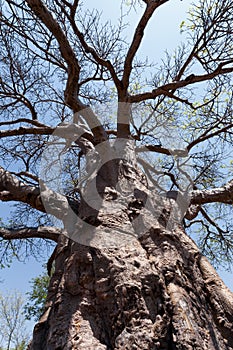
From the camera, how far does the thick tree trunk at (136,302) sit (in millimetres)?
1753

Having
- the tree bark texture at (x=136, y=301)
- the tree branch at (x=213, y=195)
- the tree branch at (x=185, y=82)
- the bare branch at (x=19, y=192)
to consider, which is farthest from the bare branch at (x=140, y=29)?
the tree bark texture at (x=136, y=301)

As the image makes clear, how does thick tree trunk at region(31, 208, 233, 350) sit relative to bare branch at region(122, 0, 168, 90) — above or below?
below

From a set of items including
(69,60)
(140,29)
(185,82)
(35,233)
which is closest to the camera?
(35,233)

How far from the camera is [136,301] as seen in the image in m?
1.89

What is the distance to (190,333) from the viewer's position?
173 cm

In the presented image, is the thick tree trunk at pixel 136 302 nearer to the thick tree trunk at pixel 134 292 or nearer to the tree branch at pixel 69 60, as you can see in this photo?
the thick tree trunk at pixel 134 292

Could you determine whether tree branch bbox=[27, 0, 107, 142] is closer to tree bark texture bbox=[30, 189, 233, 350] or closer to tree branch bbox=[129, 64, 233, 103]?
tree branch bbox=[129, 64, 233, 103]

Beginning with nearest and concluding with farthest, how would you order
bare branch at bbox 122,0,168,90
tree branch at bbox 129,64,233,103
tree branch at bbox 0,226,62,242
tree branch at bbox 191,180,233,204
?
tree branch at bbox 0,226,62,242 < bare branch at bbox 122,0,168,90 < tree branch at bbox 191,180,233,204 < tree branch at bbox 129,64,233,103

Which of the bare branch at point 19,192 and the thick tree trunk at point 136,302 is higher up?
the bare branch at point 19,192

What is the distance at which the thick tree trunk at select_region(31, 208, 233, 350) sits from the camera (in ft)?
5.75

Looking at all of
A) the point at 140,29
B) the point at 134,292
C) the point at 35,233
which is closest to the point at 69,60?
the point at 140,29

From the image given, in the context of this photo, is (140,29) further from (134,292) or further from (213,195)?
(134,292)

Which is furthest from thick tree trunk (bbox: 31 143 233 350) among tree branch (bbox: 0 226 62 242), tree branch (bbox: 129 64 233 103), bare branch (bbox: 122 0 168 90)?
tree branch (bbox: 129 64 233 103)

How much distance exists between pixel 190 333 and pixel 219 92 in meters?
4.30
